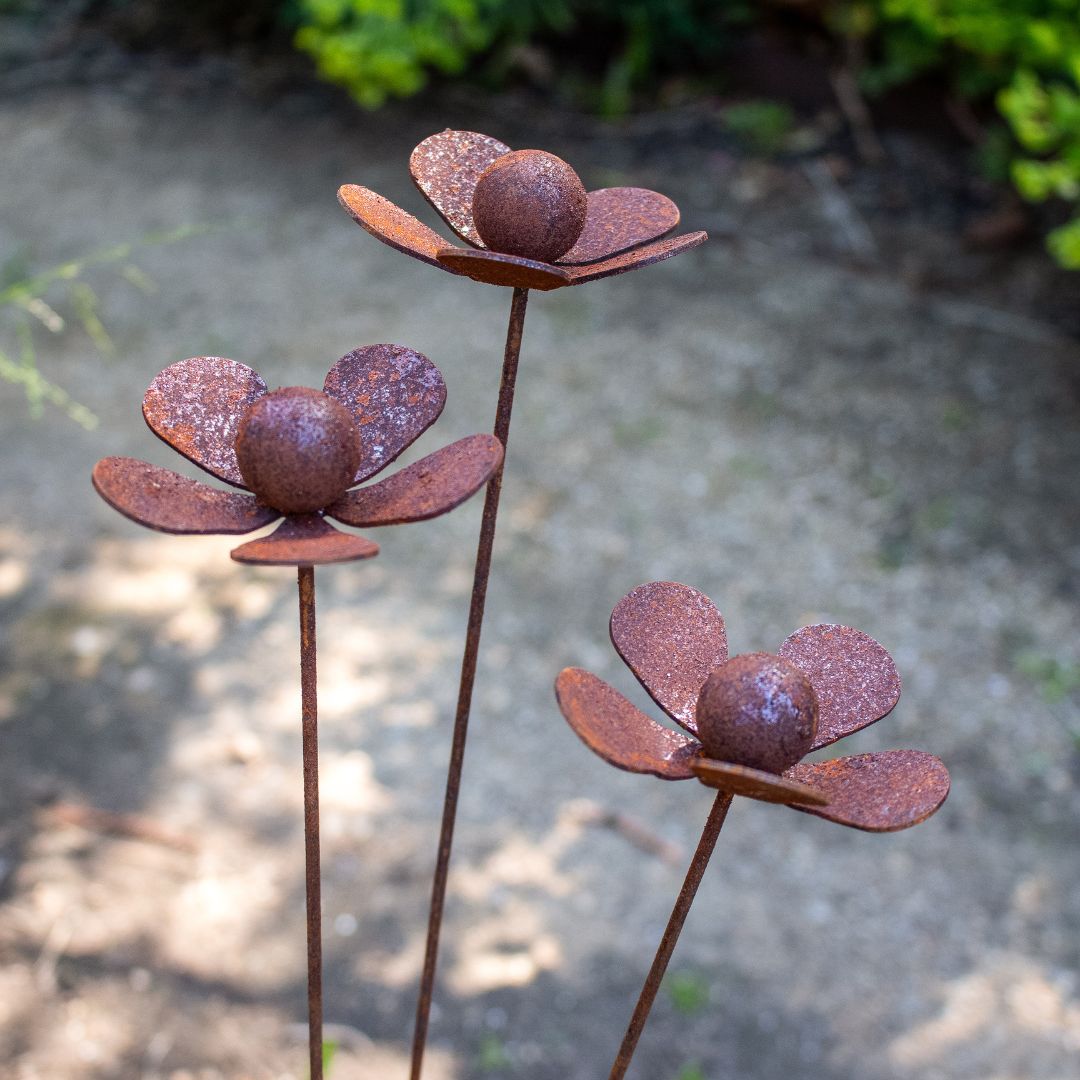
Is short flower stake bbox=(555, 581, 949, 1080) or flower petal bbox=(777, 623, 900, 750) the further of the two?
flower petal bbox=(777, 623, 900, 750)

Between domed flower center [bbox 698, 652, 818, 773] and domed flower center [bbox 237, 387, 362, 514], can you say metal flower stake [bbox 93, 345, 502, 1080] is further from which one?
domed flower center [bbox 698, 652, 818, 773]

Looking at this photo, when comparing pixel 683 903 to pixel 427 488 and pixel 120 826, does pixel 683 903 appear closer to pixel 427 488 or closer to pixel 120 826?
pixel 427 488

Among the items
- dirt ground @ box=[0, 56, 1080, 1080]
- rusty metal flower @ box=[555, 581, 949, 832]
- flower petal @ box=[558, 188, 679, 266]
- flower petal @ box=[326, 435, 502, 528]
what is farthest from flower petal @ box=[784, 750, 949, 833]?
dirt ground @ box=[0, 56, 1080, 1080]

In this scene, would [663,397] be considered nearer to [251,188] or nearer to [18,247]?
[251,188]

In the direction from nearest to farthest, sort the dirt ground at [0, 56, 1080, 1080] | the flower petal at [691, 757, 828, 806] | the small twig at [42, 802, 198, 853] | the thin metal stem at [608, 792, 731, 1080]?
the flower petal at [691, 757, 828, 806], the thin metal stem at [608, 792, 731, 1080], the dirt ground at [0, 56, 1080, 1080], the small twig at [42, 802, 198, 853]

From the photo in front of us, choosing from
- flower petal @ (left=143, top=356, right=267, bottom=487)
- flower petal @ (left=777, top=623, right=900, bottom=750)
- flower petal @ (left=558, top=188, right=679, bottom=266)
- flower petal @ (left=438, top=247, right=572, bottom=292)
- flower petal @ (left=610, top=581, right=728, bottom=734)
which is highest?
flower petal @ (left=438, top=247, right=572, bottom=292)

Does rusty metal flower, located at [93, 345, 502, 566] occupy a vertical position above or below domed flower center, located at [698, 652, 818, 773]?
above

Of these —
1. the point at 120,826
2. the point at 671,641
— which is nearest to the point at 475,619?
the point at 671,641

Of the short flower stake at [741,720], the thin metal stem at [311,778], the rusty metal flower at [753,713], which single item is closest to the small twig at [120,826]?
the thin metal stem at [311,778]
